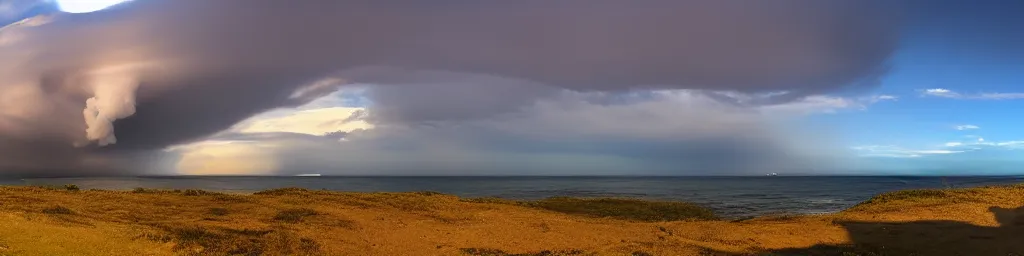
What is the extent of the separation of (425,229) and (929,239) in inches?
800

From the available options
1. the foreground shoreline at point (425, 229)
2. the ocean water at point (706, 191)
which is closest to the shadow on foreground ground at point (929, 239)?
the foreground shoreline at point (425, 229)

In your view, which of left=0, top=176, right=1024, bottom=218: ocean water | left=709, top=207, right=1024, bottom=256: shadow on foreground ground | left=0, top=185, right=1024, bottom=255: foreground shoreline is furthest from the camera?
left=0, top=176, right=1024, bottom=218: ocean water

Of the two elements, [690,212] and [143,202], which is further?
[690,212]

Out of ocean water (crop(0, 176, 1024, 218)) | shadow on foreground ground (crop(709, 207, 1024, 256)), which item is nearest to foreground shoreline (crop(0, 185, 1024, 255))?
shadow on foreground ground (crop(709, 207, 1024, 256))

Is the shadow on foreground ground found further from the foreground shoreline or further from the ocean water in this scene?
the ocean water

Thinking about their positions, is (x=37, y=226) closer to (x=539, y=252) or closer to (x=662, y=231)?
(x=539, y=252)

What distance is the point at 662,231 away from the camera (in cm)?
2481

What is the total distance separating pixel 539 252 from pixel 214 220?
14384 mm

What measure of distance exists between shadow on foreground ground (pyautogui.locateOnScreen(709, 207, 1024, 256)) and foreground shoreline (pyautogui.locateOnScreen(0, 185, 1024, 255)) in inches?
1.6

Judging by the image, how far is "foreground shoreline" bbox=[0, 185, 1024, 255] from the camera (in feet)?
60.4

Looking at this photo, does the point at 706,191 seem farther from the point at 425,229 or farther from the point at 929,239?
the point at 425,229

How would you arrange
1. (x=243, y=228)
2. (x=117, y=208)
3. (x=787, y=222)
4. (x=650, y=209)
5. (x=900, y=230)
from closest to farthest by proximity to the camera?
(x=243, y=228) < (x=900, y=230) < (x=117, y=208) < (x=787, y=222) < (x=650, y=209)

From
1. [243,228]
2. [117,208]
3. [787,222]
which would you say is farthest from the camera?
[787,222]

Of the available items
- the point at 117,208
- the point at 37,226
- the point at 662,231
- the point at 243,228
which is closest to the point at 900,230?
the point at 662,231
